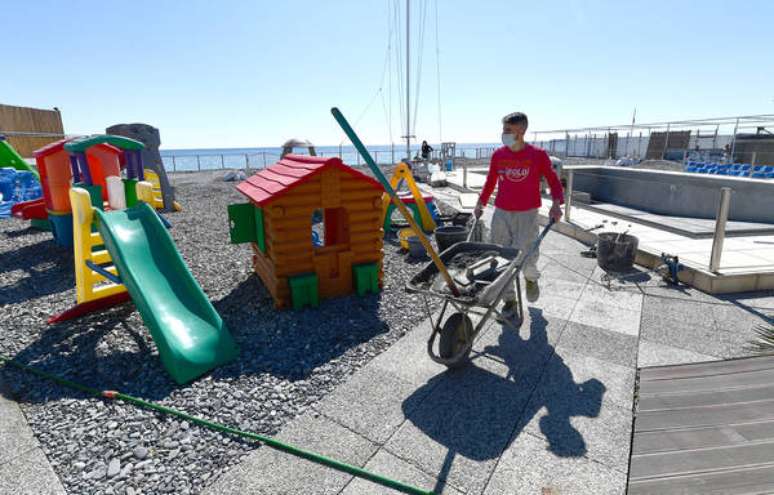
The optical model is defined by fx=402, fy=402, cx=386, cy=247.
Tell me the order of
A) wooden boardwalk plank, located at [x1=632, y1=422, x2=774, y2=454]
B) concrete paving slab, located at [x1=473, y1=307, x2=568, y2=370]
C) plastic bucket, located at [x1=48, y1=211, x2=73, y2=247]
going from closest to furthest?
wooden boardwalk plank, located at [x1=632, y1=422, x2=774, y2=454]
concrete paving slab, located at [x1=473, y1=307, x2=568, y2=370]
plastic bucket, located at [x1=48, y1=211, x2=73, y2=247]

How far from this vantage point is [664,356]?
3768 millimetres

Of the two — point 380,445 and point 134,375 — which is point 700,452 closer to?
point 380,445

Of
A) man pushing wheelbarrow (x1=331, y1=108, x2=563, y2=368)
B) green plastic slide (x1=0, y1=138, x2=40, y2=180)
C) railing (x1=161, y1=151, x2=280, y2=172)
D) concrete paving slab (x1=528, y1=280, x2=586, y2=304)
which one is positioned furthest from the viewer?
railing (x1=161, y1=151, x2=280, y2=172)

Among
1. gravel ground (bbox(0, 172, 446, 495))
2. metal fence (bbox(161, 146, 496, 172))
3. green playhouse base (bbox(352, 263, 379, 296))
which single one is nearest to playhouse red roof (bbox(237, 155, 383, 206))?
green playhouse base (bbox(352, 263, 379, 296))

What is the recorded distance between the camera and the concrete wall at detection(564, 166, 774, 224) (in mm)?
8586

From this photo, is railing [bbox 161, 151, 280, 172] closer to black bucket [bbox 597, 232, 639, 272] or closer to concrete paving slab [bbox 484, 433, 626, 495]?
black bucket [bbox 597, 232, 639, 272]

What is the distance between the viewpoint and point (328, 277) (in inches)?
209

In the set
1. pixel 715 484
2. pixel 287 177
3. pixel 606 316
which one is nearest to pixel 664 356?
pixel 606 316

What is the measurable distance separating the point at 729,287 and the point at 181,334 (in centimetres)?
650

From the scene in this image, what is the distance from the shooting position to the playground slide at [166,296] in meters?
3.70

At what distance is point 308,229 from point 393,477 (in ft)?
10.3

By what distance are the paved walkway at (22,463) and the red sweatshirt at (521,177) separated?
417 centimetres

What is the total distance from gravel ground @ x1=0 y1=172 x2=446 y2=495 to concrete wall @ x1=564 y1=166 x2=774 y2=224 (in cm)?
775

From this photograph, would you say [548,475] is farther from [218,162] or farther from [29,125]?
[218,162]
